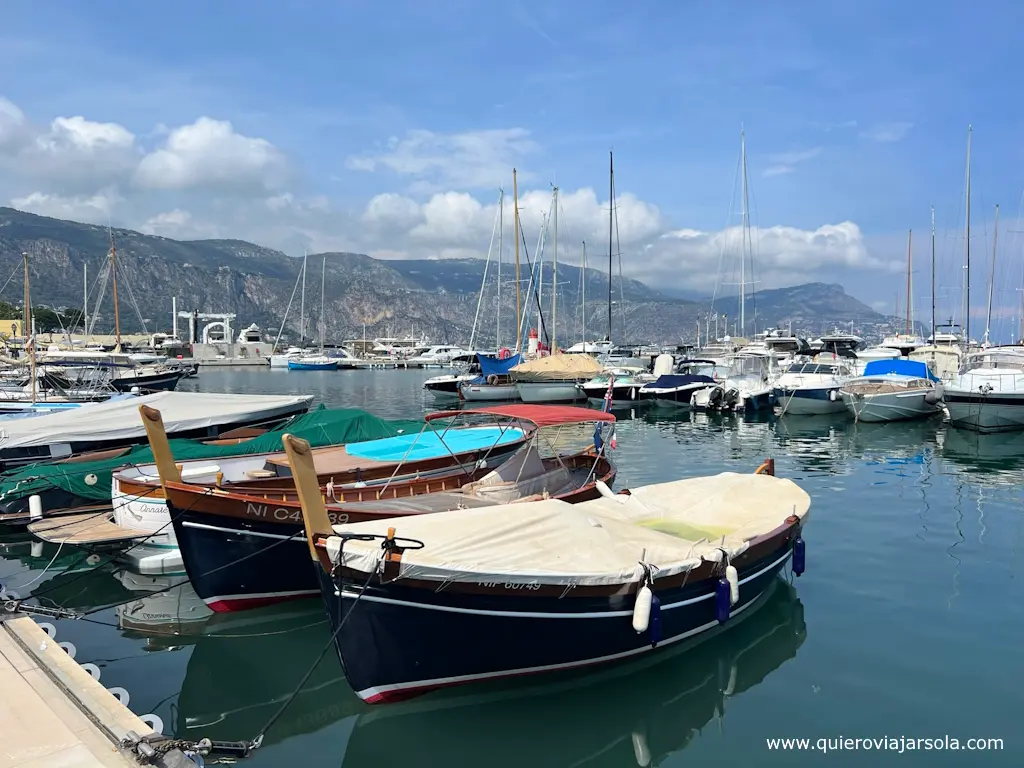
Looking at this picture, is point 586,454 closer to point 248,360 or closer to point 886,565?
point 886,565

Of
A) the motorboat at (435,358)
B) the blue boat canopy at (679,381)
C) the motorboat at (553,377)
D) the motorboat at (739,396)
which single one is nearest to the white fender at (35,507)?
the motorboat at (553,377)

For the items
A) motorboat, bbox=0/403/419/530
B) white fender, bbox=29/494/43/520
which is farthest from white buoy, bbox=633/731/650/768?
white fender, bbox=29/494/43/520

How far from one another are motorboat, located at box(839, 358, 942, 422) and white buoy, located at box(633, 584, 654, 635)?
2991 centimetres

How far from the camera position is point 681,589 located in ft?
28.0

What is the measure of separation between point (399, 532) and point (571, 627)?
7.09 ft

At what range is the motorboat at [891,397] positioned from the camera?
33594 mm

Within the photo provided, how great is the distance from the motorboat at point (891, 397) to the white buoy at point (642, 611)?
2991cm

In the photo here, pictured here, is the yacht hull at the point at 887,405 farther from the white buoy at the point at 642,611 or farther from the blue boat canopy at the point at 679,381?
the white buoy at the point at 642,611

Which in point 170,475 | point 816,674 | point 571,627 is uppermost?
point 170,475

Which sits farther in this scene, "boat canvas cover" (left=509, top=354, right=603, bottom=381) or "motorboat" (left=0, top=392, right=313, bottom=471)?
"boat canvas cover" (left=509, top=354, right=603, bottom=381)

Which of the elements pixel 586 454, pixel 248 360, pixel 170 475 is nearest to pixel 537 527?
pixel 170 475

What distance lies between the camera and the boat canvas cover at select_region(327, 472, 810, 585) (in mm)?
7125

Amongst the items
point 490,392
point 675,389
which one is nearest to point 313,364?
point 490,392

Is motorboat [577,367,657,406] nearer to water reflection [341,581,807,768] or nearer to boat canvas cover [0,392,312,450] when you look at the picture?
boat canvas cover [0,392,312,450]
